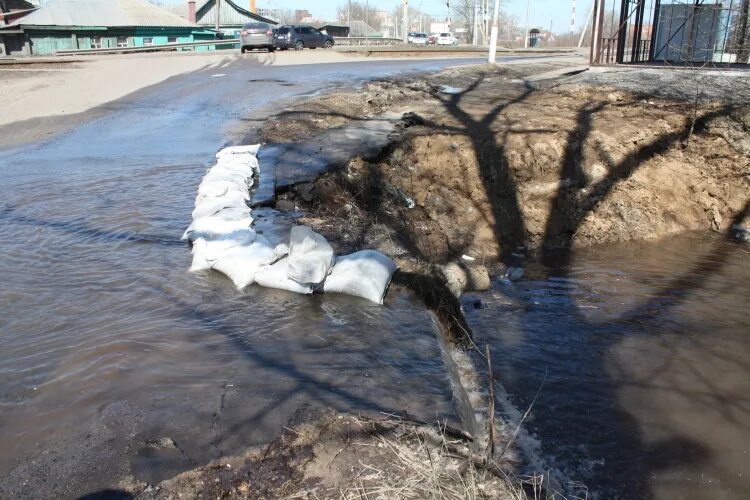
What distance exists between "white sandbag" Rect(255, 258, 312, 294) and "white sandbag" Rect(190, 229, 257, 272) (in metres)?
0.47

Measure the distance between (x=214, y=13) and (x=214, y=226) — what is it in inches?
2128

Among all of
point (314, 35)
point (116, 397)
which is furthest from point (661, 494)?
point (314, 35)

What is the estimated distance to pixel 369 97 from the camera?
1180cm

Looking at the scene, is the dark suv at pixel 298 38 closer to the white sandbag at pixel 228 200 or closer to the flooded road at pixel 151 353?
the flooded road at pixel 151 353

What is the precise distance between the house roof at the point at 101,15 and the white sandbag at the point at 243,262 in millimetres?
41100

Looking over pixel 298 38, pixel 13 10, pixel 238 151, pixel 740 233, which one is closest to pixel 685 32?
pixel 740 233

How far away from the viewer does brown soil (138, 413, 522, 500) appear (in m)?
2.39

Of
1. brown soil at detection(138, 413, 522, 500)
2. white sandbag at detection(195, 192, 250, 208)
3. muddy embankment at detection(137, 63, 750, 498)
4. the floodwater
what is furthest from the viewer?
muddy embankment at detection(137, 63, 750, 498)

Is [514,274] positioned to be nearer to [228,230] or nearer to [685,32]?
[228,230]

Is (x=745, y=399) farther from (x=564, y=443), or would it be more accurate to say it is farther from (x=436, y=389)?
(x=436, y=389)

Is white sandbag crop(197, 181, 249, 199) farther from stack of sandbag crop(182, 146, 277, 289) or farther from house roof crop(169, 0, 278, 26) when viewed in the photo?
house roof crop(169, 0, 278, 26)

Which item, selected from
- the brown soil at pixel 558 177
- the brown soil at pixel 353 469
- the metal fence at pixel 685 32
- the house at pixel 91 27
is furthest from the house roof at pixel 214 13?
the brown soil at pixel 353 469

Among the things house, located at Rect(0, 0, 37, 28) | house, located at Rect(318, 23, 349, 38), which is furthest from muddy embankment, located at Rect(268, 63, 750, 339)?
house, located at Rect(318, 23, 349, 38)

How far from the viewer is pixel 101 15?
41812mm
